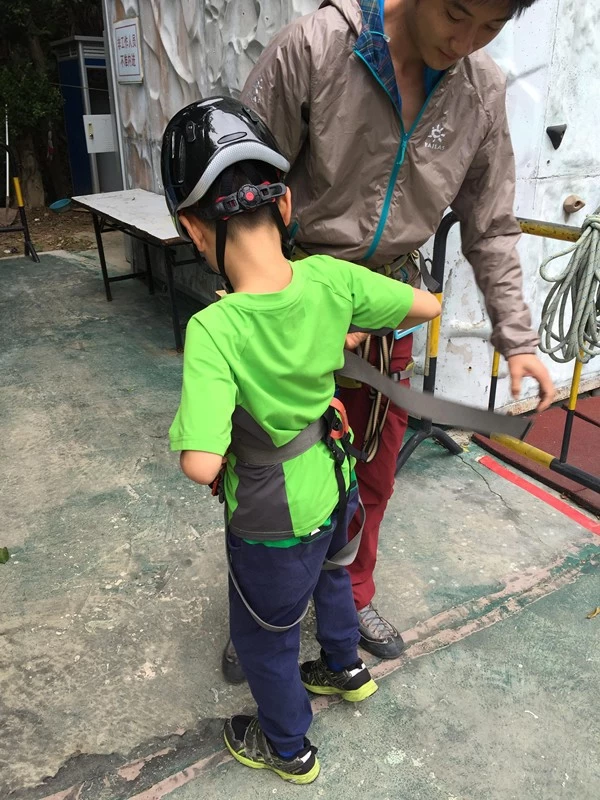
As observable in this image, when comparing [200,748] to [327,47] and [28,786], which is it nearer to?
[28,786]

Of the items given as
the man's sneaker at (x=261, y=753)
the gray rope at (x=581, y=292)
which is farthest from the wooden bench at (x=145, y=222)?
the man's sneaker at (x=261, y=753)

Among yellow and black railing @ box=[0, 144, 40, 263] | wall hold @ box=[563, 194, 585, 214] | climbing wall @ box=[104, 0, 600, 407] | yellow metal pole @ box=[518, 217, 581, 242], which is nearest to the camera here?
yellow metal pole @ box=[518, 217, 581, 242]

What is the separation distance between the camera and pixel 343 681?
2004mm

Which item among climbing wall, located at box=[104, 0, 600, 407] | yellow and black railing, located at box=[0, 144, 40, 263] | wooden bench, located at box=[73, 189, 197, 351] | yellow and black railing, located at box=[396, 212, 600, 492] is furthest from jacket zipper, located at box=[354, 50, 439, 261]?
yellow and black railing, located at box=[0, 144, 40, 263]

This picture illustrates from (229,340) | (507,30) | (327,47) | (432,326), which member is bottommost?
(432,326)

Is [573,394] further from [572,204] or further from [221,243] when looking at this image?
[221,243]

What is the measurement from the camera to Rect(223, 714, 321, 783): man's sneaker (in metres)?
1.79

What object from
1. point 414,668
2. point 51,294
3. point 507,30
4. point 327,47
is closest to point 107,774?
point 414,668

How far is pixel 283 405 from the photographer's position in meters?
1.42

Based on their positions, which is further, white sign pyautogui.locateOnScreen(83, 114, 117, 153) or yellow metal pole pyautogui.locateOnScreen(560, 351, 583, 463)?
white sign pyautogui.locateOnScreen(83, 114, 117, 153)

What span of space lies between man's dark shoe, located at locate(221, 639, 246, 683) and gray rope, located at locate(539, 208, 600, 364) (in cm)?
155

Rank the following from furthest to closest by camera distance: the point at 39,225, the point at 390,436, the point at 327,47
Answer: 1. the point at 39,225
2. the point at 390,436
3. the point at 327,47

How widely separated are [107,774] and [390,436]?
4.08 ft

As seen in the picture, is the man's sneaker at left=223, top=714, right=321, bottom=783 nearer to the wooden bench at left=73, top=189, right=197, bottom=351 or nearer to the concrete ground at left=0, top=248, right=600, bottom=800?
the concrete ground at left=0, top=248, right=600, bottom=800
